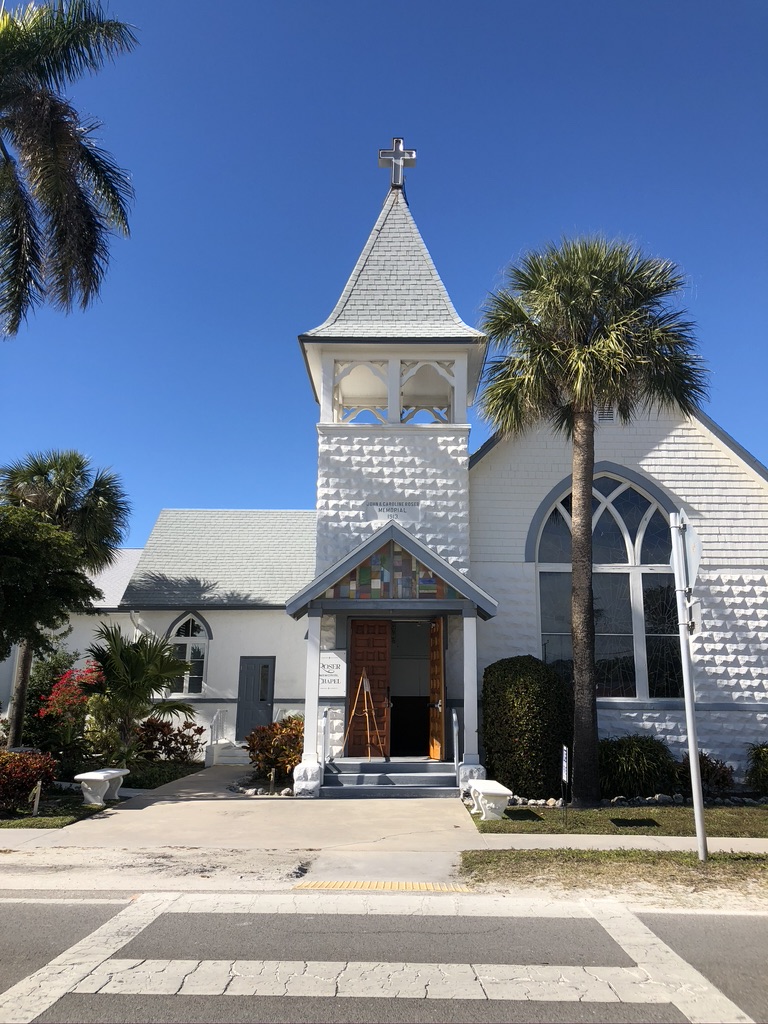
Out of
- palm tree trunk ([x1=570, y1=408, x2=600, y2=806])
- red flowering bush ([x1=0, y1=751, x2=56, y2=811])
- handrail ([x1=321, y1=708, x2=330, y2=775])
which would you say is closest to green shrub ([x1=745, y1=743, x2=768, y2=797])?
palm tree trunk ([x1=570, y1=408, x2=600, y2=806])

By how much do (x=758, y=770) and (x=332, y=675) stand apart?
802 cm

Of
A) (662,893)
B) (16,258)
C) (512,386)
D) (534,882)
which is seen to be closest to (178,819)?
(534,882)

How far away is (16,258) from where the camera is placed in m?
15.9

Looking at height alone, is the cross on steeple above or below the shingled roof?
above

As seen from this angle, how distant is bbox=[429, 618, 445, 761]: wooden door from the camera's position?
14.4m

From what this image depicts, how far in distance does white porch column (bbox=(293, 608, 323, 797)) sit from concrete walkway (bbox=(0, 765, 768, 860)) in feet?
1.29

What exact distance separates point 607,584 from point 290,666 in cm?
901

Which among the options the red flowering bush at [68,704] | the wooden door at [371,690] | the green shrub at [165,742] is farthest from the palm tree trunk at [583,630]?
the red flowering bush at [68,704]

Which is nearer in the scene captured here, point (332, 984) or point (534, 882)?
point (332, 984)

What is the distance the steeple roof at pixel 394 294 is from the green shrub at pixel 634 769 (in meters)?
8.25

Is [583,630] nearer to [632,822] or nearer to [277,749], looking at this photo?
[632,822]

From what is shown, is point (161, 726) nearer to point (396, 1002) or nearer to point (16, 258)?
point (16, 258)

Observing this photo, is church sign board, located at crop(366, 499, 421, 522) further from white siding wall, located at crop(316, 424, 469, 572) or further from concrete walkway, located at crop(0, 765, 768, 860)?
concrete walkway, located at crop(0, 765, 768, 860)

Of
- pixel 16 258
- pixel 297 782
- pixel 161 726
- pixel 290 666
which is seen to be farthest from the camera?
pixel 290 666
